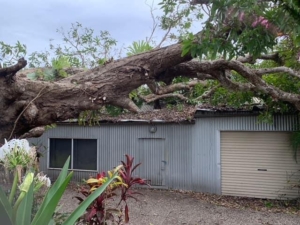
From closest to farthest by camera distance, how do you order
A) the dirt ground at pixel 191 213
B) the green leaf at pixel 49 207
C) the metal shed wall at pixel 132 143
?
the green leaf at pixel 49 207 < the dirt ground at pixel 191 213 < the metal shed wall at pixel 132 143

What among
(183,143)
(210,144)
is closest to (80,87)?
(210,144)

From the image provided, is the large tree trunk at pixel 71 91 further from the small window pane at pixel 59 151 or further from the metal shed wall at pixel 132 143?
the small window pane at pixel 59 151

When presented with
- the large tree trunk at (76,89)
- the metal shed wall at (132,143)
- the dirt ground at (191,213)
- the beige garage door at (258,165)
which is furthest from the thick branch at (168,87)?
the dirt ground at (191,213)

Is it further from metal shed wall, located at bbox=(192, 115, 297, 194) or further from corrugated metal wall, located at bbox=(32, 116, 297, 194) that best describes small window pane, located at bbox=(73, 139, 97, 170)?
metal shed wall, located at bbox=(192, 115, 297, 194)

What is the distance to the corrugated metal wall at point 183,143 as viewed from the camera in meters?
10.9

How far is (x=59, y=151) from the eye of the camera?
1419 cm

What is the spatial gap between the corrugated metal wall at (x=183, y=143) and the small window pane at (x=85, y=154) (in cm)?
22

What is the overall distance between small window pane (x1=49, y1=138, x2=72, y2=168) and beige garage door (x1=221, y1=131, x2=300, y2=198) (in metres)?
6.19

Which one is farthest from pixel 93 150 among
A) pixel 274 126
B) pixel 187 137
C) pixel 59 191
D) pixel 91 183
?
pixel 59 191

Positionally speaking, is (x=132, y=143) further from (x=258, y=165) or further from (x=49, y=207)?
(x=49, y=207)

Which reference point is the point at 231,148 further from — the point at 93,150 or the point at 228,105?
the point at 93,150

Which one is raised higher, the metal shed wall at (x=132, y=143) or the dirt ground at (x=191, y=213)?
the metal shed wall at (x=132, y=143)

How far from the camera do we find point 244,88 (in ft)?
25.7

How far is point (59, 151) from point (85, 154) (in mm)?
1234
